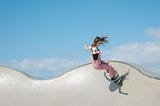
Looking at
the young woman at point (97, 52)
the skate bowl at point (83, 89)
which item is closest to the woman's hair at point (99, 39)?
the young woman at point (97, 52)

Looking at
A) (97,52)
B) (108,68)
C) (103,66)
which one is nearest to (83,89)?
(108,68)

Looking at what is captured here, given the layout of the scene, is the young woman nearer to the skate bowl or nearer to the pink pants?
the pink pants

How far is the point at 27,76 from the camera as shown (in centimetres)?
1589

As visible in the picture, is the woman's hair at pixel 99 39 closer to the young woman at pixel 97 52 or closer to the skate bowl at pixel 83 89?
the young woman at pixel 97 52

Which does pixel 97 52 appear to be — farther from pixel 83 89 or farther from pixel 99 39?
pixel 83 89

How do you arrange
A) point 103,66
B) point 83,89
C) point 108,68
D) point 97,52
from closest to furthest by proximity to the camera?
point 97,52 → point 103,66 → point 108,68 → point 83,89

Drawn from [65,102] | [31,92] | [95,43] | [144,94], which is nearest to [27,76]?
[31,92]

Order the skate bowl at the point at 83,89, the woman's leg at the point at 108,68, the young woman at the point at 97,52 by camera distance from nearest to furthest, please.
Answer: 1. the young woman at the point at 97,52
2. the woman's leg at the point at 108,68
3. the skate bowl at the point at 83,89

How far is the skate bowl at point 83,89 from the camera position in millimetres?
13438

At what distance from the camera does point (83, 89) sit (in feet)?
48.5

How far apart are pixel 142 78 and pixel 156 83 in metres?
0.69

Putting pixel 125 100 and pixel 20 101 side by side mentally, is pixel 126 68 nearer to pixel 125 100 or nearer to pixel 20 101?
pixel 125 100

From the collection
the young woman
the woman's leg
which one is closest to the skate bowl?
the woman's leg

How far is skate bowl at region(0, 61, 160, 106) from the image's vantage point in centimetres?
1344
